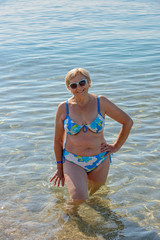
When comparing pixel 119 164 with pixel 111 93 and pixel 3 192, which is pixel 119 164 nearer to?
pixel 3 192

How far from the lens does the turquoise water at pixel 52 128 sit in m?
4.64

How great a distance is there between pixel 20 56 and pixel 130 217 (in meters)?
10.2

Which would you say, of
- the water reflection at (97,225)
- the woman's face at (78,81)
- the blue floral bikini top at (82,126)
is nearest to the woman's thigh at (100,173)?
the water reflection at (97,225)

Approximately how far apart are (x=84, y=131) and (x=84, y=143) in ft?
0.52

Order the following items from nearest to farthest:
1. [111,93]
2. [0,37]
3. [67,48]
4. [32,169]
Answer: [32,169] < [111,93] < [67,48] < [0,37]

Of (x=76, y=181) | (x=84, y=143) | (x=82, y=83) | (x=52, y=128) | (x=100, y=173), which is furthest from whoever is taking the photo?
(x=52, y=128)

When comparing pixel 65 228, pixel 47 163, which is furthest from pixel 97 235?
pixel 47 163

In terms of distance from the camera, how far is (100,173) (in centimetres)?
493

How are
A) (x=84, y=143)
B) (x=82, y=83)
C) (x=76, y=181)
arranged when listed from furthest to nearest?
(x=84, y=143)
(x=76, y=181)
(x=82, y=83)

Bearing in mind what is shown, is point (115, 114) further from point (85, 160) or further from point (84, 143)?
point (85, 160)

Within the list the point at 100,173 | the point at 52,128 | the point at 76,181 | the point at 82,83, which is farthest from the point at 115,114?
the point at 52,128

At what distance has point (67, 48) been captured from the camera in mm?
14938

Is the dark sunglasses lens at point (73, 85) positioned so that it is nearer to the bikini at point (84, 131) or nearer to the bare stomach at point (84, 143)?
the bikini at point (84, 131)

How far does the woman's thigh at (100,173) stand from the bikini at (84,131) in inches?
2.0
